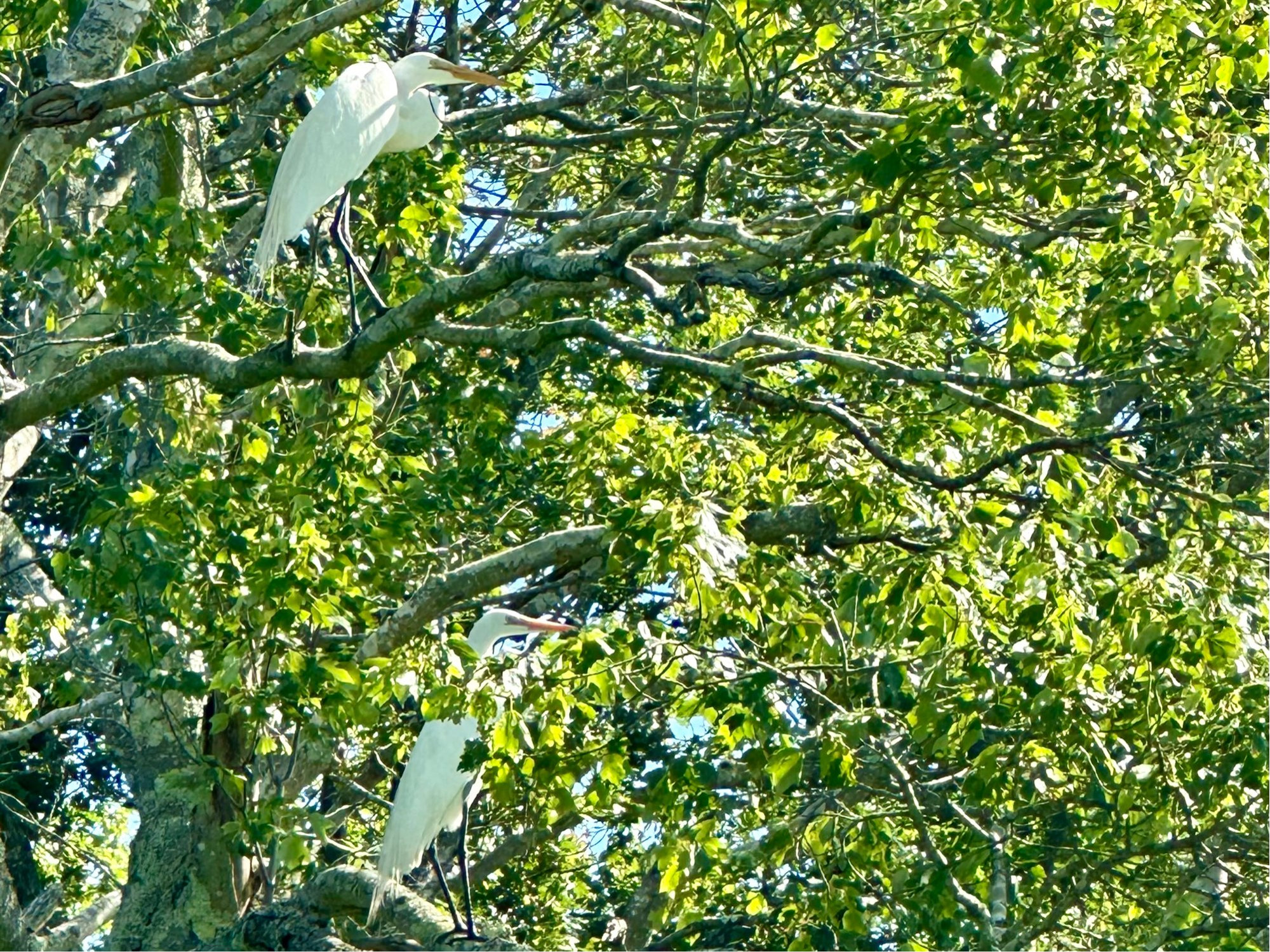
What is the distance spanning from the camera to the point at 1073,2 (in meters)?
4.16

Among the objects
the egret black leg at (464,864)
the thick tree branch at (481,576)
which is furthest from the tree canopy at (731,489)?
the egret black leg at (464,864)

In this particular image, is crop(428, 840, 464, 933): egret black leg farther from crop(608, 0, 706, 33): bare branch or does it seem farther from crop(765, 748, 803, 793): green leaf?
crop(608, 0, 706, 33): bare branch

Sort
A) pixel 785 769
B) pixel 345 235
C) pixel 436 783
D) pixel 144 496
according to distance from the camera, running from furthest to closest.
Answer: pixel 436 783 < pixel 345 235 < pixel 144 496 < pixel 785 769

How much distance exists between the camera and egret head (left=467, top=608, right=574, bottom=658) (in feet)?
18.7

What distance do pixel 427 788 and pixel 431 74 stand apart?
7.84 feet

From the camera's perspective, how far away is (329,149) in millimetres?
5070

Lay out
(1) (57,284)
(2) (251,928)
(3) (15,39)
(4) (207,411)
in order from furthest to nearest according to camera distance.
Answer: (1) (57,284), (4) (207,411), (3) (15,39), (2) (251,928)

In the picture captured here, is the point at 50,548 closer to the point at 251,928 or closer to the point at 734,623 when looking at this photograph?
the point at 251,928

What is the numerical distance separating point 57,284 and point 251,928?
338 centimetres

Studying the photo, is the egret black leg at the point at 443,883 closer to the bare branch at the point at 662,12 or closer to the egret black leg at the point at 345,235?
the egret black leg at the point at 345,235

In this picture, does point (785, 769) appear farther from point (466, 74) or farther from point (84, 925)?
point (84, 925)

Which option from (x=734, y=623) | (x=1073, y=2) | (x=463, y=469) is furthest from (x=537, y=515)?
(x=1073, y=2)

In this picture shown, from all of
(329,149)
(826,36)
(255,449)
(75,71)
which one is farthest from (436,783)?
(826,36)

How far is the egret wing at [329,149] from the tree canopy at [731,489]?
0.54ft
